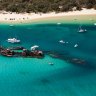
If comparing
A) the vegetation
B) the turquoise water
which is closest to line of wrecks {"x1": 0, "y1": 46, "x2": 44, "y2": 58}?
the turquoise water

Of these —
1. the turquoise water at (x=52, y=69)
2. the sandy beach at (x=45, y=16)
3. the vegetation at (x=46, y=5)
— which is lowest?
the turquoise water at (x=52, y=69)

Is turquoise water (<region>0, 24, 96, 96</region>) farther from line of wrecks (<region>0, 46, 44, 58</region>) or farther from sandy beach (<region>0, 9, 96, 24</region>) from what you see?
sandy beach (<region>0, 9, 96, 24</region>)

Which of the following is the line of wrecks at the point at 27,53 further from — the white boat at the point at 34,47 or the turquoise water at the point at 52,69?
the turquoise water at the point at 52,69

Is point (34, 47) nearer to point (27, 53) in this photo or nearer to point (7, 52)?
point (27, 53)

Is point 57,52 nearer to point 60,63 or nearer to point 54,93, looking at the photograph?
point 60,63

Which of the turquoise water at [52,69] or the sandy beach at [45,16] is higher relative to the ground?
the sandy beach at [45,16]

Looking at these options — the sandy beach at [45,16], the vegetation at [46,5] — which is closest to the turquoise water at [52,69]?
the sandy beach at [45,16]

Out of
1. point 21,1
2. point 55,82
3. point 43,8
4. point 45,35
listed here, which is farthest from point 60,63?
point 21,1
